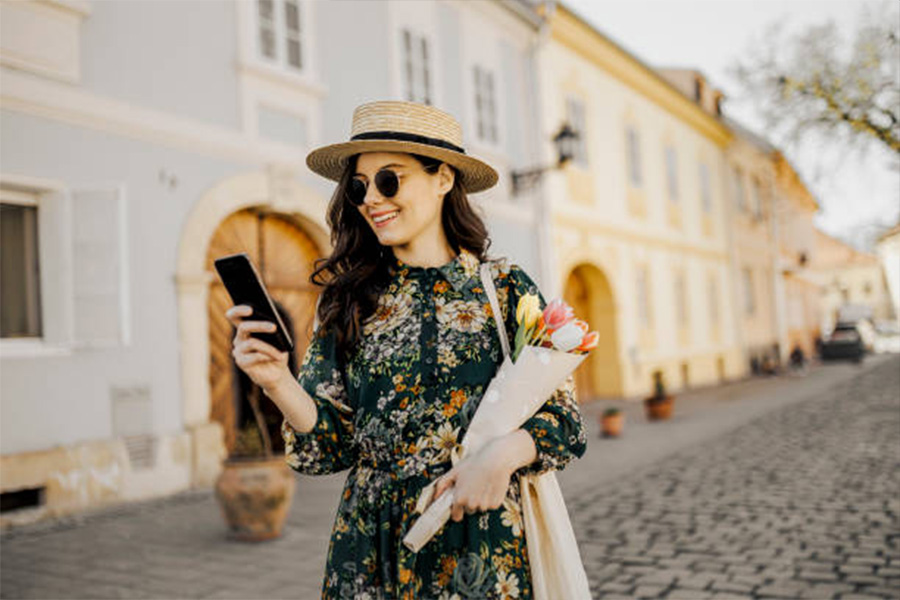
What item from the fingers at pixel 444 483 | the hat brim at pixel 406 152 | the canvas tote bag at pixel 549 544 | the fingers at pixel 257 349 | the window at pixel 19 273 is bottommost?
the canvas tote bag at pixel 549 544

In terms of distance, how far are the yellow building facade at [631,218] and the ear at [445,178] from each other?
1131 centimetres

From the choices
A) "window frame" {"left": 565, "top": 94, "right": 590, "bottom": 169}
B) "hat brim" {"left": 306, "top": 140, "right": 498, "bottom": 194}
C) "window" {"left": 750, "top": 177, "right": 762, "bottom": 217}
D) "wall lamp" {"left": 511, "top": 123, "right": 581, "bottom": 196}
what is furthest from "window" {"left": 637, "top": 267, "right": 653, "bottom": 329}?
"hat brim" {"left": 306, "top": 140, "right": 498, "bottom": 194}

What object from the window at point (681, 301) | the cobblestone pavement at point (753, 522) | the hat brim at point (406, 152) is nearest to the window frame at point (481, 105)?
the cobblestone pavement at point (753, 522)

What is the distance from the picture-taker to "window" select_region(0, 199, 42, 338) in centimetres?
619

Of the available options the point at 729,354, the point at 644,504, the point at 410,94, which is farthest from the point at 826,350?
the point at 644,504

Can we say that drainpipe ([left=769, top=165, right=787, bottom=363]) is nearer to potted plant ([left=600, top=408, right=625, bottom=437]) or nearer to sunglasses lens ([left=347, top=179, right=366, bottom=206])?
potted plant ([left=600, top=408, right=625, bottom=437])

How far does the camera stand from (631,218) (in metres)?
17.0

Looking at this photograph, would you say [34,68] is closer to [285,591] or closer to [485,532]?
[285,591]

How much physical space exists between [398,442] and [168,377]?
237 inches

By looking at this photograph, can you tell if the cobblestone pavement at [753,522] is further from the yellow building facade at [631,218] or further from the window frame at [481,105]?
the yellow building facade at [631,218]

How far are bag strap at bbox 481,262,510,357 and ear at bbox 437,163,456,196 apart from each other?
0.20 m

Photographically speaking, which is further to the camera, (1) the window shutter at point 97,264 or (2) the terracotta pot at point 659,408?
(2) the terracotta pot at point 659,408

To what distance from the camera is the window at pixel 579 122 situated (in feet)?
48.4

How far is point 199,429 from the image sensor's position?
727 cm
